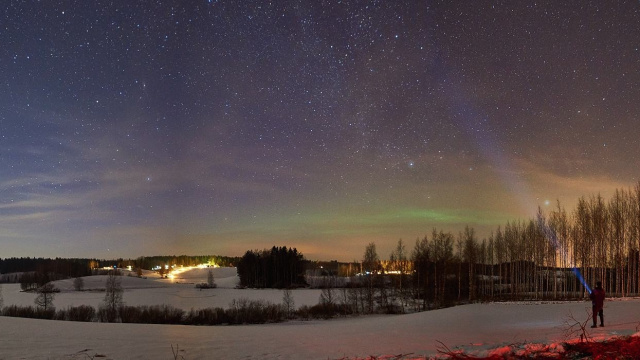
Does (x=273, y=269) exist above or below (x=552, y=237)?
below

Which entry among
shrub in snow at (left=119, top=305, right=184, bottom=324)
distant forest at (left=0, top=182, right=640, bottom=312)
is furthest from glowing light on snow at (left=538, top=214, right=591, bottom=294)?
shrub in snow at (left=119, top=305, right=184, bottom=324)

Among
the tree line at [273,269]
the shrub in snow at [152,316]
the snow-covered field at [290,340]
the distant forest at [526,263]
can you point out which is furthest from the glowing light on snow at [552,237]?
the tree line at [273,269]

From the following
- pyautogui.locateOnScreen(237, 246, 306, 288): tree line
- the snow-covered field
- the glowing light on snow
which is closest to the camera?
the snow-covered field

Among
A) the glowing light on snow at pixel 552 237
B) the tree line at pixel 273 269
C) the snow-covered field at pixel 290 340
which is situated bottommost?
the tree line at pixel 273 269

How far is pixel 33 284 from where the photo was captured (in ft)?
413

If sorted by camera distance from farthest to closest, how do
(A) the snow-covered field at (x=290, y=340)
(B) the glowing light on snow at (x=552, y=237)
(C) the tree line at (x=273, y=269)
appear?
(C) the tree line at (x=273, y=269) → (B) the glowing light on snow at (x=552, y=237) → (A) the snow-covered field at (x=290, y=340)

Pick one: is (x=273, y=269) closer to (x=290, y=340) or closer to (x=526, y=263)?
(x=526, y=263)

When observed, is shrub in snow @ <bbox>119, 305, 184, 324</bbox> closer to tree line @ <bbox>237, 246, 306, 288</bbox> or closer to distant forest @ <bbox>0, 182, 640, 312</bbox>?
distant forest @ <bbox>0, 182, 640, 312</bbox>

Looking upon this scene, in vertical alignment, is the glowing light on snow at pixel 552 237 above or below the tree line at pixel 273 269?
above

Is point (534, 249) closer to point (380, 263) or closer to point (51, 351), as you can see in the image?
point (380, 263)

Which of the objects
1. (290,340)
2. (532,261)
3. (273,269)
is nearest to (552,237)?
(532,261)

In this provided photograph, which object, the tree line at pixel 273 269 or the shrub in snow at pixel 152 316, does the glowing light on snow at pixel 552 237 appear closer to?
the shrub in snow at pixel 152 316

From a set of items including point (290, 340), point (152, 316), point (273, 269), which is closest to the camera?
point (290, 340)

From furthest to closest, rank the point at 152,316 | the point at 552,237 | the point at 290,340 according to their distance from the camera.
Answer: the point at 552,237
the point at 152,316
the point at 290,340
